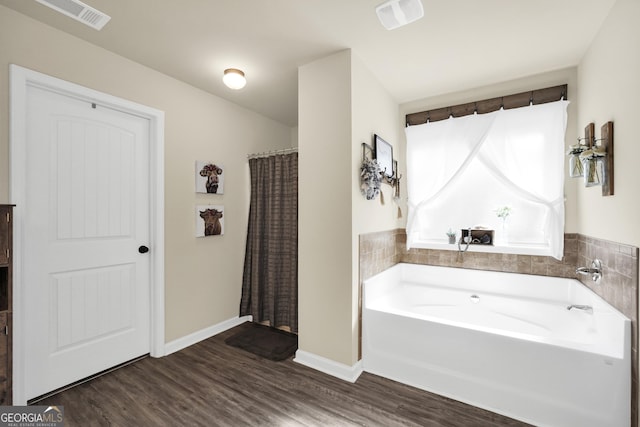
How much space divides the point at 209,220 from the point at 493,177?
2.96 meters

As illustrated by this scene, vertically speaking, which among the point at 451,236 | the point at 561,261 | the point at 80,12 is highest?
the point at 80,12

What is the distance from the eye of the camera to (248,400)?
1.96 metres

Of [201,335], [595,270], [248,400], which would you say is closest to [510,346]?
[595,270]

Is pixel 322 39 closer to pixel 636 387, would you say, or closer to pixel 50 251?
pixel 50 251

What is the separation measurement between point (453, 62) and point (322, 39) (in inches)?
45.9

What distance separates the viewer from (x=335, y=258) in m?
2.30

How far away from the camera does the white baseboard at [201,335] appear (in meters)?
2.59

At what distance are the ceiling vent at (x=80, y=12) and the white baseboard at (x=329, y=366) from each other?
286 cm

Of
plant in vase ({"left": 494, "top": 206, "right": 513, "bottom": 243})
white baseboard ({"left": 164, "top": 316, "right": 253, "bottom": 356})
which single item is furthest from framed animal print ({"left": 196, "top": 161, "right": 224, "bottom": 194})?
plant in vase ({"left": 494, "top": 206, "right": 513, "bottom": 243})

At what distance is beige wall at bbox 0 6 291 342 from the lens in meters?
1.83

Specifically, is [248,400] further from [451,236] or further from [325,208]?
[451,236]

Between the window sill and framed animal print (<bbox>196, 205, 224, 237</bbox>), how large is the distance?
222 centimetres

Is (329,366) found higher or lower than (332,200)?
lower

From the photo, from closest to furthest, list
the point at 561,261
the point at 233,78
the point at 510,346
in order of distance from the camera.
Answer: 1. the point at 510,346
2. the point at 233,78
3. the point at 561,261
